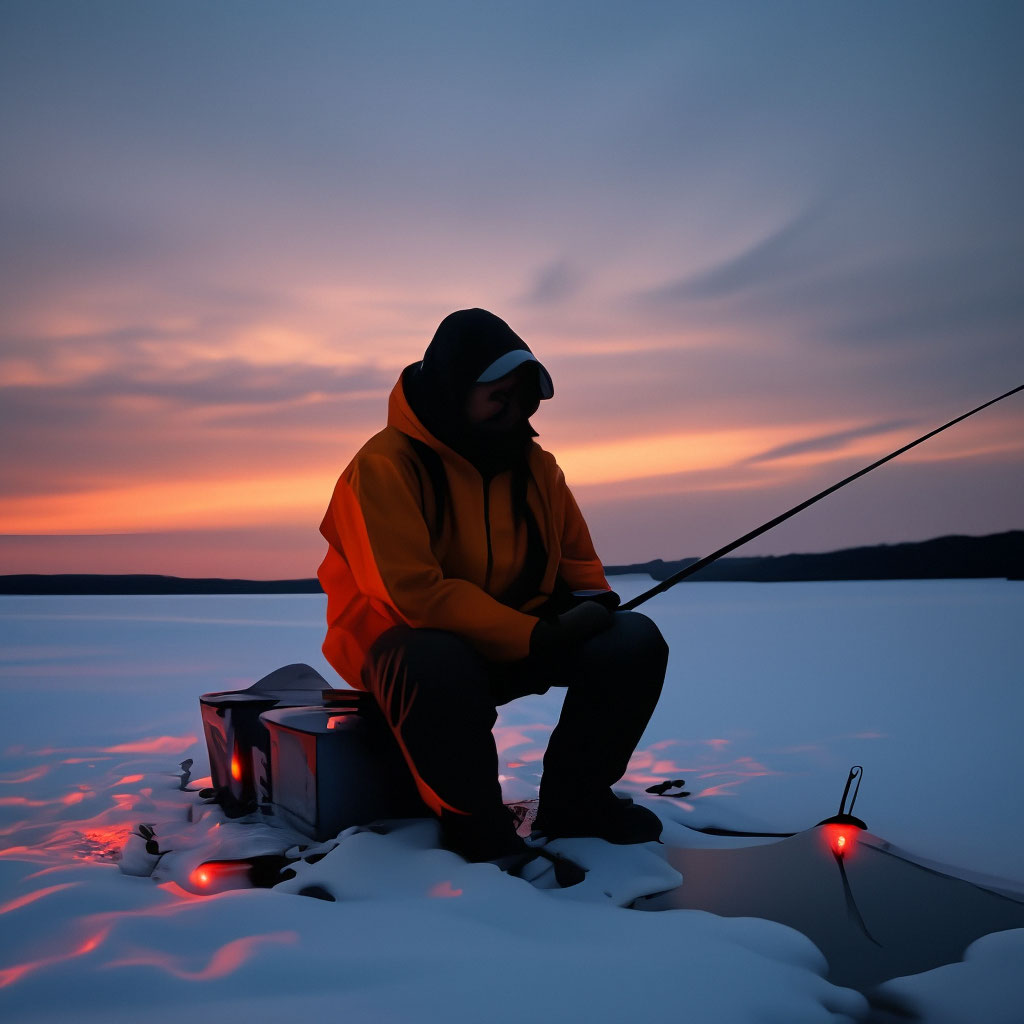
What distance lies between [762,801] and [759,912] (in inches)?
37.7

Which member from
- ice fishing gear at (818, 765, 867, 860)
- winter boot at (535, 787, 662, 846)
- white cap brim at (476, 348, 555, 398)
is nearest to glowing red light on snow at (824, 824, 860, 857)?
ice fishing gear at (818, 765, 867, 860)

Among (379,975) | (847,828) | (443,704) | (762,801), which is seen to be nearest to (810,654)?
(762,801)

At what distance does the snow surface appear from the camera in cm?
112

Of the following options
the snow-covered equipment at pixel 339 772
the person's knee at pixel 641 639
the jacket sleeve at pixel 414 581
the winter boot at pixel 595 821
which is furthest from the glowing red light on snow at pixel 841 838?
the snow-covered equipment at pixel 339 772

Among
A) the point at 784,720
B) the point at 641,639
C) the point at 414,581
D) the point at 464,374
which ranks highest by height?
the point at 464,374

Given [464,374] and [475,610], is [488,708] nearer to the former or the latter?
[475,610]

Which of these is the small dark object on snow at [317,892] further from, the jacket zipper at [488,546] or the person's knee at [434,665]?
the jacket zipper at [488,546]

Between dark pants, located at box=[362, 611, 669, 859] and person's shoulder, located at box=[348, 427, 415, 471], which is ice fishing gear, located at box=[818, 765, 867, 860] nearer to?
dark pants, located at box=[362, 611, 669, 859]

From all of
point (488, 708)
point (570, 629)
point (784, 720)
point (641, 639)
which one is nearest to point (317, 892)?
point (488, 708)

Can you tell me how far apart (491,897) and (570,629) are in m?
0.62

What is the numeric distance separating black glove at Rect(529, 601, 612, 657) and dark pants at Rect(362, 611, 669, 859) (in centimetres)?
3

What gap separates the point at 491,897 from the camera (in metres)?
1.43

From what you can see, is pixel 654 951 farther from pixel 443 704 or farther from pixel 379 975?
pixel 443 704

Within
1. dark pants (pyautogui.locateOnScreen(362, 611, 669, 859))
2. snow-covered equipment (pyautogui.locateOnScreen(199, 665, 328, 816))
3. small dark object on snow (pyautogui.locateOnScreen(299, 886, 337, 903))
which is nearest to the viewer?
small dark object on snow (pyautogui.locateOnScreen(299, 886, 337, 903))
